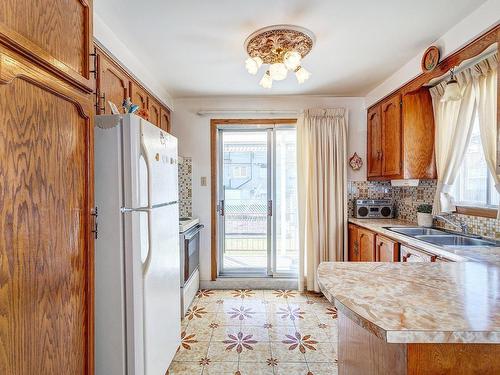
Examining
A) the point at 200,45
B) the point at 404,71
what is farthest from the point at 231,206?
the point at 404,71

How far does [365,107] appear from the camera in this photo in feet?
11.2

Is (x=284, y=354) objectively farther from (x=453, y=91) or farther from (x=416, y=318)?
(x=453, y=91)

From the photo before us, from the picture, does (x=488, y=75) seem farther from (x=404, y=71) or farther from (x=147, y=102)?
(x=147, y=102)

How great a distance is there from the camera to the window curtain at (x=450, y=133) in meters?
2.13

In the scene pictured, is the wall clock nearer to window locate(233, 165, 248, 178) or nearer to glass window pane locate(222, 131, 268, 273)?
glass window pane locate(222, 131, 268, 273)

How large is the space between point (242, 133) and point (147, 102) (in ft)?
4.21

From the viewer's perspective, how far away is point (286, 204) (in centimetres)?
355

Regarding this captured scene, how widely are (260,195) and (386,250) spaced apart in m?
1.64

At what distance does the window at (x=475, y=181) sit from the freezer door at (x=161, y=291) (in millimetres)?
2402

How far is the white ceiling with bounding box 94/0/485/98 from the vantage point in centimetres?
165

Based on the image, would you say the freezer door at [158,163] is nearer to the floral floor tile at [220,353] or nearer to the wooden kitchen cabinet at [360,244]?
the floral floor tile at [220,353]

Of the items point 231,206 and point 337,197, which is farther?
point 231,206

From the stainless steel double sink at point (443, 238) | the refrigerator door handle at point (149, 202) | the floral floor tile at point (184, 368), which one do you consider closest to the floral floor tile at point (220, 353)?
the floral floor tile at point (184, 368)

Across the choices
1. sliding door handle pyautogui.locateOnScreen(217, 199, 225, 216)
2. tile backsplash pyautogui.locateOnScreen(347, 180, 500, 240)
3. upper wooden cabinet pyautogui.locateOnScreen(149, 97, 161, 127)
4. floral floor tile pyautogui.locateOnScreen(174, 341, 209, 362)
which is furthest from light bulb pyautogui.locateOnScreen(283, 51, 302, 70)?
floral floor tile pyautogui.locateOnScreen(174, 341, 209, 362)
